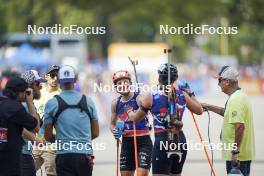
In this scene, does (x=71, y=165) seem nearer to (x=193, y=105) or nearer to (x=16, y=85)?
(x=16, y=85)

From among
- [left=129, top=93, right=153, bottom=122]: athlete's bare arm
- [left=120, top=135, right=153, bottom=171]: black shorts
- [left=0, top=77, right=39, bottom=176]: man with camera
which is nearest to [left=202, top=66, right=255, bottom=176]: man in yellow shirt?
[left=129, top=93, right=153, bottom=122]: athlete's bare arm

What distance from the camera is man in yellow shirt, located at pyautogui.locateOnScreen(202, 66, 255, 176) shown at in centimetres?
1131

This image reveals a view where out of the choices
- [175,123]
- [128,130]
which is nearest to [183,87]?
[175,123]

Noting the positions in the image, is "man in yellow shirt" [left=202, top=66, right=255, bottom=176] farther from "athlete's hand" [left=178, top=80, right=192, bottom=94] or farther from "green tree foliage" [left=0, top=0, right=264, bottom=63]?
"green tree foliage" [left=0, top=0, right=264, bottom=63]

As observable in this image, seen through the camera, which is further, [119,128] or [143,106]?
[119,128]

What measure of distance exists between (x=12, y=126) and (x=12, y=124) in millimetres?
23

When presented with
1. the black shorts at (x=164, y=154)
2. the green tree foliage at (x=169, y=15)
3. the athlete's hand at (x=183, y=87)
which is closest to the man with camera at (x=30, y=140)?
the black shorts at (x=164, y=154)

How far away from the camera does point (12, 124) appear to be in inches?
396

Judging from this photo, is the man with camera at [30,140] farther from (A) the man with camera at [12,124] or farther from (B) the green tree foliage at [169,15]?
(B) the green tree foliage at [169,15]

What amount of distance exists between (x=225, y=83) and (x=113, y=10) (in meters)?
69.0

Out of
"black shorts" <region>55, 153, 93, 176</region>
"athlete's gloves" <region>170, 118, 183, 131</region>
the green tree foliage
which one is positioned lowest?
"black shorts" <region>55, 153, 93, 176</region>

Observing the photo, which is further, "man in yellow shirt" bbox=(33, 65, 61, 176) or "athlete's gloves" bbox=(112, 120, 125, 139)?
"man in yellow shirt" bbox=(33, 65, 61, 176)

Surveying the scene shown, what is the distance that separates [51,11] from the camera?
59.9 m

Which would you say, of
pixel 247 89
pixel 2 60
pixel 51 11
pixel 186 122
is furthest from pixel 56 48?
pixel 186 122
